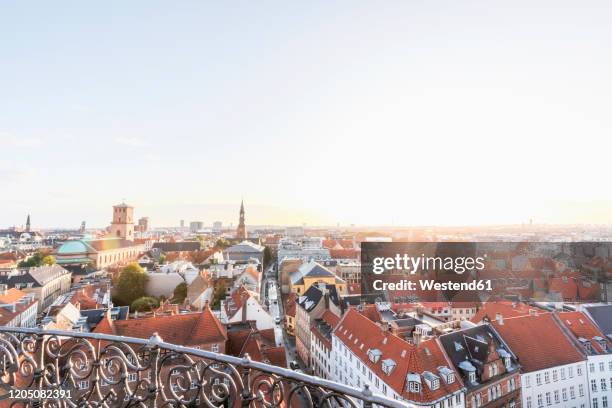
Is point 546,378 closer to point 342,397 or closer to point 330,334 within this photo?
point 330,334

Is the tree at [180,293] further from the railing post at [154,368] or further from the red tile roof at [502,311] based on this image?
the railing post at [154,368]

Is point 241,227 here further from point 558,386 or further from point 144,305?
point 558,386

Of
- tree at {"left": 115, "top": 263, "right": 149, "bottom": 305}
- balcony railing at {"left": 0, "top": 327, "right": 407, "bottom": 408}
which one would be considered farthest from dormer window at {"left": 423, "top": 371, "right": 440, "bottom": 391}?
tree at {"left": 115, "top": 263, "right": 149, "bottom": 305}

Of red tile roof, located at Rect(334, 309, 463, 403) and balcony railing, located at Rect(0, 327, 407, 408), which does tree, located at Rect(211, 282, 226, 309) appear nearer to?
red tile roof, located at Rect(334, 309, 463, 403)

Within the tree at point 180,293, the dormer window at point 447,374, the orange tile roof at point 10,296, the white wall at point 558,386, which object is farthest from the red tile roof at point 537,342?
the orange tile roof at point 10,296

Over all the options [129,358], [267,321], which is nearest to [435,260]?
[267,321]
